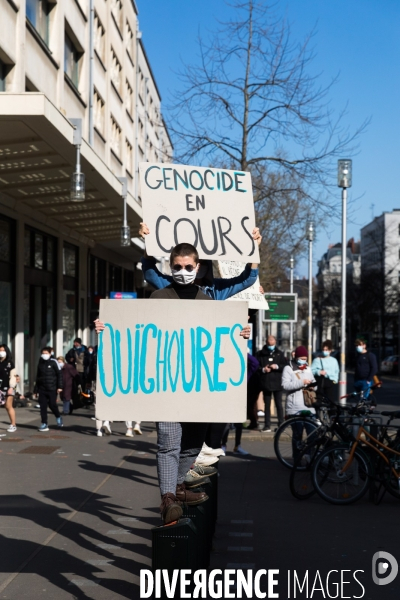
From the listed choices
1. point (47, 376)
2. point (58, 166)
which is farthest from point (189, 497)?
point (58, 166)

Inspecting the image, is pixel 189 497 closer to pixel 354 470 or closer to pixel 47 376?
pixel 354 470

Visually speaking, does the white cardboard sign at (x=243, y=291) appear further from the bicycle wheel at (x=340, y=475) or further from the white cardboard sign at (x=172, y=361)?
the white cardboard sign at (x=172, y=361)

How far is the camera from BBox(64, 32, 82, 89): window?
2762 cm

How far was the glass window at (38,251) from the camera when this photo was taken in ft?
86.2

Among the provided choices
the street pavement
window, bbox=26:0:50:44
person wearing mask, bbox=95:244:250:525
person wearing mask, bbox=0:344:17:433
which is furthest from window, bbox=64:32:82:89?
person wearing mask, bbox=95:244:250:525

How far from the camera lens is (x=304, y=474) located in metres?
10.1

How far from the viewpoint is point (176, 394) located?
5648mm

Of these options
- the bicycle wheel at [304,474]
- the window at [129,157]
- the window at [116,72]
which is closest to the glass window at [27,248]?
the window at [116,72]

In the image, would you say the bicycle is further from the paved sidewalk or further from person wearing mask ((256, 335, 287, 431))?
person wearing mask ((256, 335, 287, 431))

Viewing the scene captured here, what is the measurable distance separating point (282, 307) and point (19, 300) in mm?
6913

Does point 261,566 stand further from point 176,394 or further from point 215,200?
point 215,200

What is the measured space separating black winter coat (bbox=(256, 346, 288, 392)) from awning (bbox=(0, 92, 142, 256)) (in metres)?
5.54

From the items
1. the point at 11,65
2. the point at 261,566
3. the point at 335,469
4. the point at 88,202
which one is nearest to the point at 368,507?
the point at 335,469

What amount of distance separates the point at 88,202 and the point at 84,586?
63.1 ft
